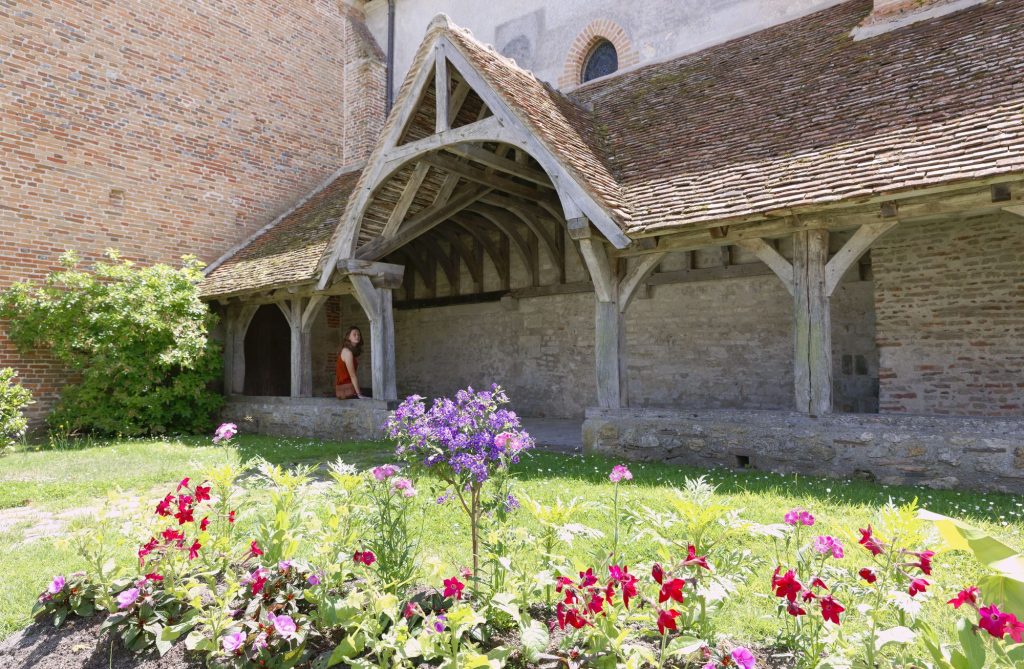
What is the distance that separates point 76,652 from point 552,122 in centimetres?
673

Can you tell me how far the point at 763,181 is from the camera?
637 cm

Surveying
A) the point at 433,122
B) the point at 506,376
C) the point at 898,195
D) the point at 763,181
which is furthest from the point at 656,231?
the point at 506,376

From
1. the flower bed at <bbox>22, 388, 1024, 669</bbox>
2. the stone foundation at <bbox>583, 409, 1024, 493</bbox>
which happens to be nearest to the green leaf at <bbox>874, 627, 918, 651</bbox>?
the flower bed at <bbox>22, 388, 1024, 669</bbox>

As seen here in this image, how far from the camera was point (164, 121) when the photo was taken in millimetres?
11836

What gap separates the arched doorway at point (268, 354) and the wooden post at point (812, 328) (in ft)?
35.3

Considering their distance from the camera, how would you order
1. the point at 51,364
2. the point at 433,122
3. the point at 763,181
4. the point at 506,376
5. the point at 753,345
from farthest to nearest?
the point at 506,376 < the point at 51,364 < the point at 753,345 < the point at 433,122 < the point at 763,181

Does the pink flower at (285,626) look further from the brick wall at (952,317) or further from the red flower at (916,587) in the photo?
the brick wall at (952,317)

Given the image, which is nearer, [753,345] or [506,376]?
[753,345]

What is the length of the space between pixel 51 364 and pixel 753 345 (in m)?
10.9

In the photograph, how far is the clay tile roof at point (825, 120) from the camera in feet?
18.4

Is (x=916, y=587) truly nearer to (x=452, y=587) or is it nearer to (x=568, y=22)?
(x=452, y=587)

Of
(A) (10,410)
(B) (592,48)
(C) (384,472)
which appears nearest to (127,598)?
(C) (384,472)

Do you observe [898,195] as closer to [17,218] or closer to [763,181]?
[763,181]

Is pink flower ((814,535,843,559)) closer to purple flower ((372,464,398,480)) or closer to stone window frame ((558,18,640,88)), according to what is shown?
purple flower ((372,464,398,480))
